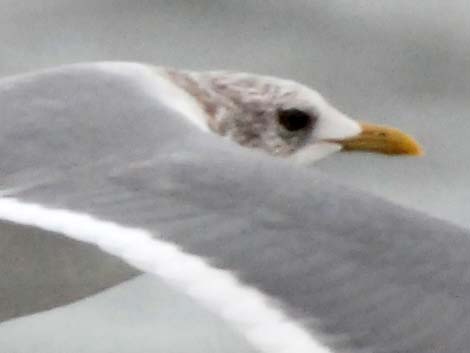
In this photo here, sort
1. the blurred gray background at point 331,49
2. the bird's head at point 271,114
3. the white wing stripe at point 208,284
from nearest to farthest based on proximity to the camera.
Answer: the white wing stripe at point 208,284
the bird's head at point 271,114
the blurred gray background at point 331,49

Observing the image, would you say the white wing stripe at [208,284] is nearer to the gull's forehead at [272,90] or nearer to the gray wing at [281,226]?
the gray wing at [281,226]

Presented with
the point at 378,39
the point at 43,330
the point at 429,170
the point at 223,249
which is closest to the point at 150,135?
the point at 223,249

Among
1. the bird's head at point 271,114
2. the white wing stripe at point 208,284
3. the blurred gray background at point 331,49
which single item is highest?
the blurred gray background at point 331,49

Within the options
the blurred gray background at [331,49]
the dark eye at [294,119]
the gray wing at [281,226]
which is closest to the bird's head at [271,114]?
the dark eye at [294,119]

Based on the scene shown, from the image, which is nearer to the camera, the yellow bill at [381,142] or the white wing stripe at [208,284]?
the white wing stripe at [208,284]

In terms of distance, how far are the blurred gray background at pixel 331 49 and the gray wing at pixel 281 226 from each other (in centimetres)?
97

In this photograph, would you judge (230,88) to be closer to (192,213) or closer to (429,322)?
(192,213)

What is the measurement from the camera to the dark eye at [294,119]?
64.5 inches

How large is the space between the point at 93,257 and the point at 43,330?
600 millimetres

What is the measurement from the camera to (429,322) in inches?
39.4

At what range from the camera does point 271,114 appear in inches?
64.0

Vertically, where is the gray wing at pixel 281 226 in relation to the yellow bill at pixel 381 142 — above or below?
below

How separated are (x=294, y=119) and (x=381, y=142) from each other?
133 millimetres

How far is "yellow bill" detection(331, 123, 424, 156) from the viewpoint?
66.9 inches
